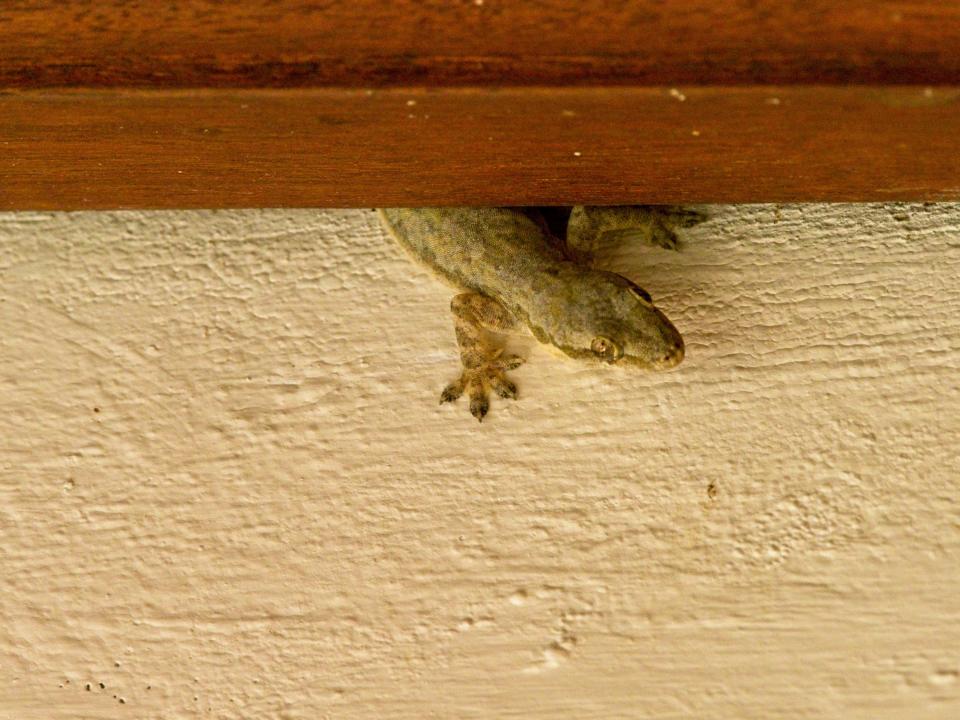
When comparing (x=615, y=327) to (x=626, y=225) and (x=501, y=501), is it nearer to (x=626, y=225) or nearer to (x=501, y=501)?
(x=626, y=225)

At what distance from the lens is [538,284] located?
A: 9.07ft

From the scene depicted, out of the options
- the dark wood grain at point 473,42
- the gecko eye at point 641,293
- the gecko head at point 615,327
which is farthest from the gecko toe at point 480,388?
the dark wood grain at point 473,42

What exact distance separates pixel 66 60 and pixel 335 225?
39.5 inches

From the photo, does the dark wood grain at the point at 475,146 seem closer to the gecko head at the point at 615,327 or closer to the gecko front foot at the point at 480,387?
the gecko head at the point at 615,327

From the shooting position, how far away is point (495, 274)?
283 centimetres

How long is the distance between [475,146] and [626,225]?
2.36 feet

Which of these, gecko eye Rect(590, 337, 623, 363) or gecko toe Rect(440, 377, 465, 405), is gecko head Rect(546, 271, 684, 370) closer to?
gecko eye Rect(590, 337, 623, 363)

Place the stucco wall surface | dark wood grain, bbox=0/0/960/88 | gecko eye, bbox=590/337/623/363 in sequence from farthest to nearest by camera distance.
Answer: gecko eye, bbox=590/337/623/363 → the stucco wall surface → dark wood grain, bbox=0/0/960/88

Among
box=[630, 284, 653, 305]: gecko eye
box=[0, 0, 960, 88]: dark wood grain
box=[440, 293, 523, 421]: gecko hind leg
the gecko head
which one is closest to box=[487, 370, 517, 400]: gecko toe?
box=[440, 293, 523, 421]: gecko hind leg

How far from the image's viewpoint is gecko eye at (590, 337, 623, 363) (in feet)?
8.13

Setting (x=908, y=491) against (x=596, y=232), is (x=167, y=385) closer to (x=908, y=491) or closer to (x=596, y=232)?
(x=596, y=232)

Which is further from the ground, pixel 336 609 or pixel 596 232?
pixel 596 232

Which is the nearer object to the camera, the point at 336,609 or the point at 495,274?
the point at 336,609

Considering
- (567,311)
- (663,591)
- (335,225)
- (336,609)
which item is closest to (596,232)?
(567,311)
